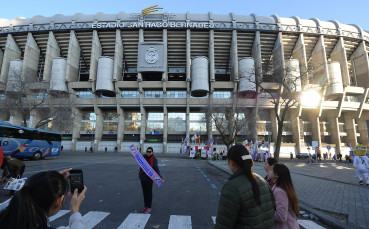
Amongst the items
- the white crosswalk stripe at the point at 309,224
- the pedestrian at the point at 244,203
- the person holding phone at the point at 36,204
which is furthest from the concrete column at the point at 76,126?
the pedestrian at the point at 244,203

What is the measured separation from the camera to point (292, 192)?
254 cm

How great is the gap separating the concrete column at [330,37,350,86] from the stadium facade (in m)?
0.25

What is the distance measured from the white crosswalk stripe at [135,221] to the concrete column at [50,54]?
158 ft

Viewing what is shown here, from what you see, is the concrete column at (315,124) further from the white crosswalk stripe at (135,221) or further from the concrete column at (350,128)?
the white crosswalk stripe at (135,221)

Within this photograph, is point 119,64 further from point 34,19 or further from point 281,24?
point 281,24

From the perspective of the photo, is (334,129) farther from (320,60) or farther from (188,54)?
(188,54)

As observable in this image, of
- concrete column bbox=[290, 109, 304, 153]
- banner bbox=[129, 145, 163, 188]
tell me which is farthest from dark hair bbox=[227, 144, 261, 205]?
concrete column bbox=[290, 109, 304, 153]

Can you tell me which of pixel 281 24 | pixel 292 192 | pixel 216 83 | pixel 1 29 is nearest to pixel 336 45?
pixel 281 24

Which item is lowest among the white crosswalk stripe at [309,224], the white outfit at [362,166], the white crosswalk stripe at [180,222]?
the white crosswalk stripe at [309,224]

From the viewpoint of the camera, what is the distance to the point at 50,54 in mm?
43094

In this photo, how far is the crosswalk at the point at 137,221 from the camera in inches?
162

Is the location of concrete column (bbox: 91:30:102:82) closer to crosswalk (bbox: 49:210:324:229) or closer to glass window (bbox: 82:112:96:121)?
glass window (bbox: 82:112:96:121)

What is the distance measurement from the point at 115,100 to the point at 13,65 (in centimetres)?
2519

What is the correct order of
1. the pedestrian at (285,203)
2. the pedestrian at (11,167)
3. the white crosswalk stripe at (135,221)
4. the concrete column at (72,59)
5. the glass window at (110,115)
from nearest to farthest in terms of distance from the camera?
the pedestrian at (285,203)
the white crosswalk stripe at (135,221)
the pedestrian at (11,167)
the concrete column at (72,59)
the glass window at (110,115)
